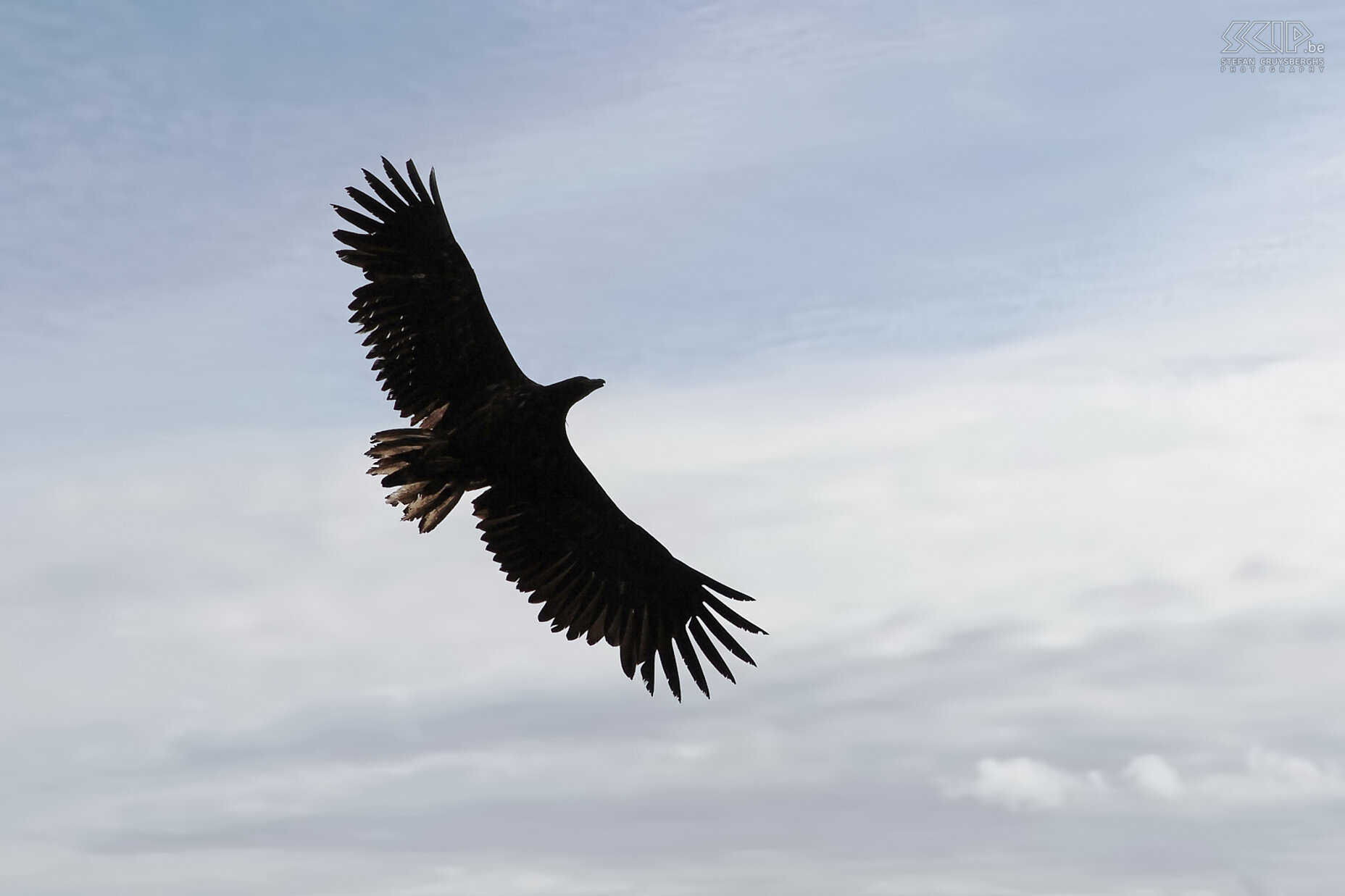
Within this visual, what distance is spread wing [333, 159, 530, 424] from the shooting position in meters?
13.7

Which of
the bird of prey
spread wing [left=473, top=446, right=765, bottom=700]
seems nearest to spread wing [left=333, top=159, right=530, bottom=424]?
the bird of prey

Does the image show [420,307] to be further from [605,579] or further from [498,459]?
[605,579]

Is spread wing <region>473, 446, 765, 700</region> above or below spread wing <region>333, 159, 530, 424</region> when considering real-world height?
below

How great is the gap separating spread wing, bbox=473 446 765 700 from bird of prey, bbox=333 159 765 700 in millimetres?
13

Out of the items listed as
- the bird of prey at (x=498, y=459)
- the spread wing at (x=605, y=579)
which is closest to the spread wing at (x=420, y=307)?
the bird of prey at (x=498, y=459)

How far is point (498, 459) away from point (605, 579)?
6.86 ft

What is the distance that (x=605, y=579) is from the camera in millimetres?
15781

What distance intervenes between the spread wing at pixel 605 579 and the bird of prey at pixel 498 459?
0.04 ft

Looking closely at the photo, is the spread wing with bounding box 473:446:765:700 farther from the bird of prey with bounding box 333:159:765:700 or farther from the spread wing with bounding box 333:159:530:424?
the spread wing with bounding box 333:159:530:424

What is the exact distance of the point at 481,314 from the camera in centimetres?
1397

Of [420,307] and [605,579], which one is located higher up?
[420,307]

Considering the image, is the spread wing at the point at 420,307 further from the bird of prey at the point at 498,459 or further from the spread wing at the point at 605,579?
the spread wing at the point at 605,579

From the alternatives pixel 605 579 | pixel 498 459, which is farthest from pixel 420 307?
pixel 605 579

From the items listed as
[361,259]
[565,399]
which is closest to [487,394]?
[565,399]
